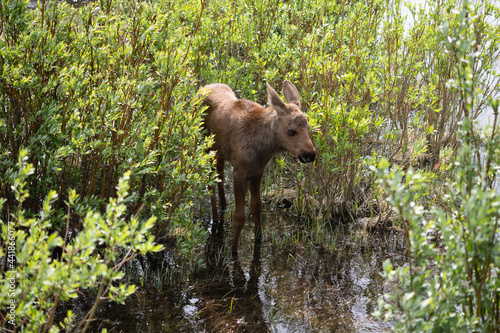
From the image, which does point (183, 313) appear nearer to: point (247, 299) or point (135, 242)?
point (247, 299)

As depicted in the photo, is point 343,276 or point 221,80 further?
point 221,80

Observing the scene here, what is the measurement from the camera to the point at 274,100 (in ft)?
16.9

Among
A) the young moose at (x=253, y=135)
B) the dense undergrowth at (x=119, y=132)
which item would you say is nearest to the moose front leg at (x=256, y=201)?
the young moose at (x=253, y=135)

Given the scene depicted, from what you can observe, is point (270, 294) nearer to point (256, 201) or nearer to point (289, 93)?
point (256, 201)

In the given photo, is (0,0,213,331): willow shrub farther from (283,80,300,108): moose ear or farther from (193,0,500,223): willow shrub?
(193,0,500,223): willow shrub

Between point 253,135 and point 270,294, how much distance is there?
6.10ft

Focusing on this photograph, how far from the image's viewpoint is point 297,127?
5152 mm

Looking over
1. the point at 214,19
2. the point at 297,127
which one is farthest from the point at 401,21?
the point at 214,19

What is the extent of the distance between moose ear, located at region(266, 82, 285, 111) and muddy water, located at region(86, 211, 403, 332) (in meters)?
1.77

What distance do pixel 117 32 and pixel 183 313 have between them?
2674 millimetres

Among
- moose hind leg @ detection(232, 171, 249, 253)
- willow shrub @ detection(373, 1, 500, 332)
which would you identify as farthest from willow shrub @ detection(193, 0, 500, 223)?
willow shrub @ detection(373, 1, 500, 332)

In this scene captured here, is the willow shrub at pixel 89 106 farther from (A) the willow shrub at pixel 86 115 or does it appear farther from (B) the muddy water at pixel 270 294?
(B) the muddy water at pixel 270 294

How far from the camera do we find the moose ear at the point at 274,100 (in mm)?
5121

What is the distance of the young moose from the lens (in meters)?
5.16
